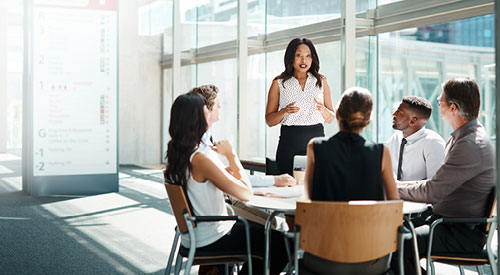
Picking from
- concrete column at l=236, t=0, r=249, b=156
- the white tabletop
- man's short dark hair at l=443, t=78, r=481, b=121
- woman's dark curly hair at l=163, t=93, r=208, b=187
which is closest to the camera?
the white tabletop

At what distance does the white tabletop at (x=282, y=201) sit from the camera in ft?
8.82

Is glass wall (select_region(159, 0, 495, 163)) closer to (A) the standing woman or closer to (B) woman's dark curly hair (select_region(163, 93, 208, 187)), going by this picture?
(A) the standing woman

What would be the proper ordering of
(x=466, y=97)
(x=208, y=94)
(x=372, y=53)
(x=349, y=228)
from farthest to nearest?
(x=372, y=53) → (x=208, y=94) → (x=466, y=97) → (x=349, y=228)

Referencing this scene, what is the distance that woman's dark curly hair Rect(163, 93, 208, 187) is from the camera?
2.80 m

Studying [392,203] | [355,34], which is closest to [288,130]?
[392,203]

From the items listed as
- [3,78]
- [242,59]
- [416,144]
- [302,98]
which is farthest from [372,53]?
[3,78]

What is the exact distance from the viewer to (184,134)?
2812 mm

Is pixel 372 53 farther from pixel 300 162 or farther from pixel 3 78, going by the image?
pixel 3 78

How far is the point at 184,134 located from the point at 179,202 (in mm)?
333

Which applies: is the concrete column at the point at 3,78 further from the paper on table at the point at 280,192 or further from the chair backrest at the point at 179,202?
the chair backrest at the point at 179,202

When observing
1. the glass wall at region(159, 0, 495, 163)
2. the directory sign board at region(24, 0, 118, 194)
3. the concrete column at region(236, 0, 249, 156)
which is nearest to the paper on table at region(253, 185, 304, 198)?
the glass wall at region(159, 0, 495, 163)

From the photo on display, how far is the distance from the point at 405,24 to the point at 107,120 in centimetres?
439

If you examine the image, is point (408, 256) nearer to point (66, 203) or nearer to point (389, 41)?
point (389, 41)

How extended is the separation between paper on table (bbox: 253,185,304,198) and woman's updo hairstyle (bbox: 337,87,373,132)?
67 cm
